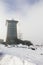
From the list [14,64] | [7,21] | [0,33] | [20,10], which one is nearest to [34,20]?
[20,10]

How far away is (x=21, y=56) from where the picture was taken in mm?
1678

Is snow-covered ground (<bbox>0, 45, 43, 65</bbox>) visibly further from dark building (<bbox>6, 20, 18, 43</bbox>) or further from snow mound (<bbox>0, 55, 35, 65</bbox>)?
dark building (<bbox>6, 20, 18, 43</bbox>)

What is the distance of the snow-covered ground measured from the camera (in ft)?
5.23

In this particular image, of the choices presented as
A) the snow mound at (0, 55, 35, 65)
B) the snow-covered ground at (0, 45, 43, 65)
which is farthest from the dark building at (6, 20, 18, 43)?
the snow mound at (0, 55, 35, 65)

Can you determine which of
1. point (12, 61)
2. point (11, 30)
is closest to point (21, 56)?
point (12, 61)

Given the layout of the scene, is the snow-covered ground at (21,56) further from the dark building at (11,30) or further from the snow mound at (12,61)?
the dark building at (11,30)

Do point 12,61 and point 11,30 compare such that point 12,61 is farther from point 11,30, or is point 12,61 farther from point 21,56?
point 11,30

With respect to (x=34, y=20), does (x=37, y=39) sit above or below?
below

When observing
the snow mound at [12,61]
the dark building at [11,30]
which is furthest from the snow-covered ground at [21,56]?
the dark building at [11,30]

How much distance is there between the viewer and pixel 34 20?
184 centimetres

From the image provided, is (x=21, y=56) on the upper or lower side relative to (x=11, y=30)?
lower

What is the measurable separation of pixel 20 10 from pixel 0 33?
411 mm

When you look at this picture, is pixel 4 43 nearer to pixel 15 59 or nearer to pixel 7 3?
pixel 15 59

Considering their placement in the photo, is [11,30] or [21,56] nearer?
[21,56]
